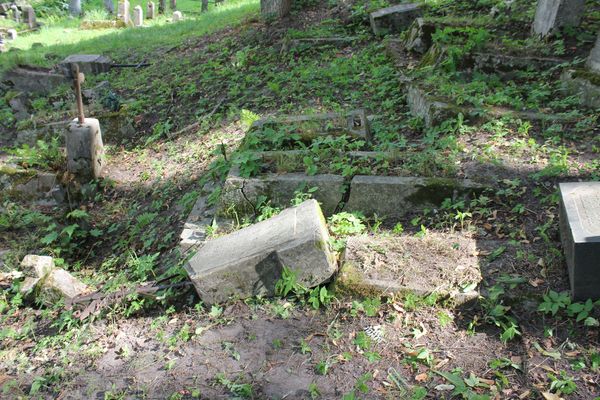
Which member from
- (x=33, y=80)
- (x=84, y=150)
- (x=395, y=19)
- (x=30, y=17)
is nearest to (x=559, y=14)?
(x=395, y=19)

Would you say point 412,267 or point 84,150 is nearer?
point 412,267

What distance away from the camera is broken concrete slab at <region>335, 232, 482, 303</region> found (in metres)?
3.38

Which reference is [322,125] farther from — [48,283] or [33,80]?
[33,80]

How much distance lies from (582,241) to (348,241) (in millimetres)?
1547

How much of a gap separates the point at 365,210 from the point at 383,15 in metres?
6.30

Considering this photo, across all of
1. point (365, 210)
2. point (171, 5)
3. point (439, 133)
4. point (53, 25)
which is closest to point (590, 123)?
point (439, 133)

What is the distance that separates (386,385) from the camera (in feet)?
9.38

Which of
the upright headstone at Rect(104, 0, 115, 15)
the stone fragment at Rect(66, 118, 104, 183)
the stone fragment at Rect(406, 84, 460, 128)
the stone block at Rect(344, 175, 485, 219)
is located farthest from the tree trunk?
the stone block at Rect(344, 175, 485, 219)

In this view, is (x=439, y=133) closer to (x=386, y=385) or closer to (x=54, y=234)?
Answer: (x=386, y=385)

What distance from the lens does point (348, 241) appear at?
3879 millimetres

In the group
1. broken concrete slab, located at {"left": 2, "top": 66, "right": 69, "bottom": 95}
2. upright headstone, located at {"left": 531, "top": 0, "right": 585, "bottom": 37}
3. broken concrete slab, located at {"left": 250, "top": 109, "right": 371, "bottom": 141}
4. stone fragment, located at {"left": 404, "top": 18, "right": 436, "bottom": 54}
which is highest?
upright headstone, located at {"left": 531, "top": 0, "right": 585, "bottom": 37}

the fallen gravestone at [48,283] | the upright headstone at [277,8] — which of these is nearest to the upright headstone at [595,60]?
the fallen gravestone at [48,283]

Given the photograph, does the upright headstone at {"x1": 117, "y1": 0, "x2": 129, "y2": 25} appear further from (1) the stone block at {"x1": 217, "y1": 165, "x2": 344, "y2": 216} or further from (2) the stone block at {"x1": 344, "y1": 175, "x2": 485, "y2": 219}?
(2) the stone block at {"x1": 344, "y1": 175, "x2": 485, "y2": 219}

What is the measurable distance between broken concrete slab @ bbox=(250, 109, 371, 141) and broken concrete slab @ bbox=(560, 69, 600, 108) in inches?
90.2
